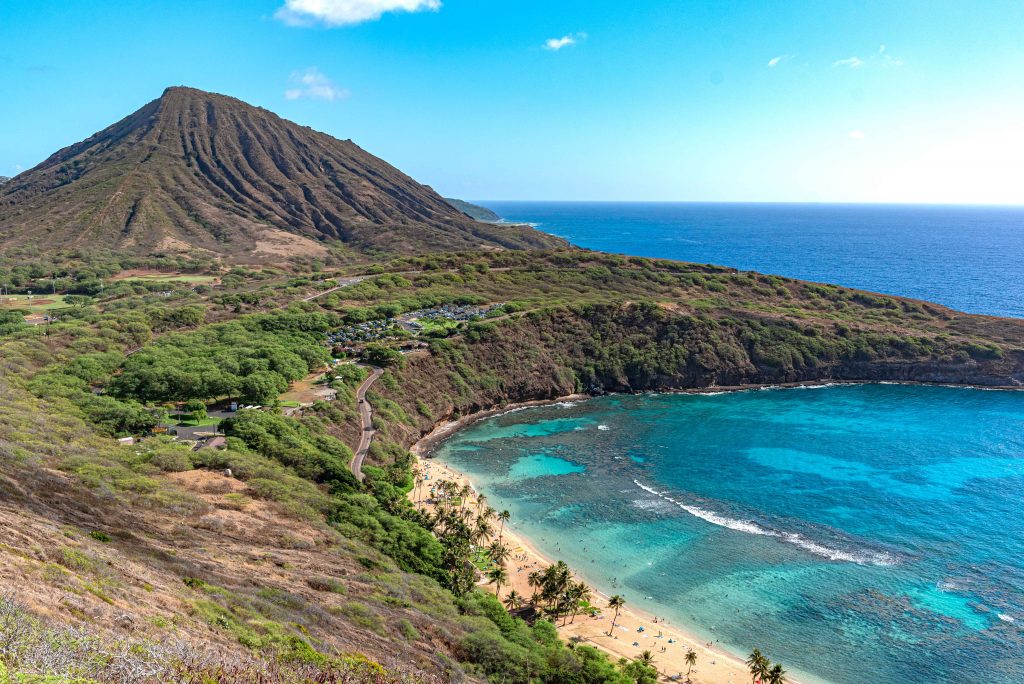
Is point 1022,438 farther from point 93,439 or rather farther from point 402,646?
point 93,439

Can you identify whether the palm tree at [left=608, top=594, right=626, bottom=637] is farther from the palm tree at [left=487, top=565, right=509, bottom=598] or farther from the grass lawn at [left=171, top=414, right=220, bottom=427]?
the grass lawn at [left=171, top=414, right=220, bottom=427]

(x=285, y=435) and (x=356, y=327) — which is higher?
(x=356, y=327)

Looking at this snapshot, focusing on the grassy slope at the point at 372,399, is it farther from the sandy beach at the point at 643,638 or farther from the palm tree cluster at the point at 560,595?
the sandy beach at the point at 643,638

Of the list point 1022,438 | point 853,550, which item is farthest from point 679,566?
point 1022,438

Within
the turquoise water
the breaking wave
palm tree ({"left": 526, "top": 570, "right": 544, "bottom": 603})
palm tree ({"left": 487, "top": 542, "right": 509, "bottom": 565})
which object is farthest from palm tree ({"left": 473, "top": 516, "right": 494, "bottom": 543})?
the breaking wave

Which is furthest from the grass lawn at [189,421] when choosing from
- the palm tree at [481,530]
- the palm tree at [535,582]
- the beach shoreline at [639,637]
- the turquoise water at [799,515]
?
the palm tree at [535,582]

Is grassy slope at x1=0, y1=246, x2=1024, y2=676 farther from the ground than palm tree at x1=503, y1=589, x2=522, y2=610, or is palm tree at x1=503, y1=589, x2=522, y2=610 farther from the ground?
grassy slope at x1=0, y1=246, x2=1024, y2=676
